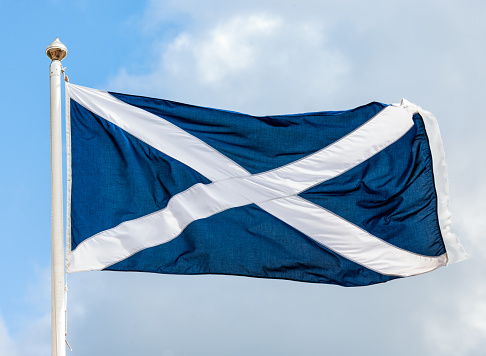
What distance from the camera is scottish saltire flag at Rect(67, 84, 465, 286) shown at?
12586mm

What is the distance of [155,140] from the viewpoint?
13234 millimetres

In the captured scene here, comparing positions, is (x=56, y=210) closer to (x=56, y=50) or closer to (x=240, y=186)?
(x=56, y=50)

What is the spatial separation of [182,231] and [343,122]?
3.63m

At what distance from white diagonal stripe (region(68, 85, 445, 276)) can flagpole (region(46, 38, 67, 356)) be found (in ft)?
1.90

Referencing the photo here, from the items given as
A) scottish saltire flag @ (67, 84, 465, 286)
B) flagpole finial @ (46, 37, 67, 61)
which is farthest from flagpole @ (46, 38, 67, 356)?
scottish saltire flag @ (67, 84, 465, 286)

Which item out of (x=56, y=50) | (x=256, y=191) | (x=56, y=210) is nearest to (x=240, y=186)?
(x=256, y=191)

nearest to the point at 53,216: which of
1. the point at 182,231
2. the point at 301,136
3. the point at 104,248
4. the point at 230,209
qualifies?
the point at 104,248

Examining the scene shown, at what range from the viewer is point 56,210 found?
38.6 ft

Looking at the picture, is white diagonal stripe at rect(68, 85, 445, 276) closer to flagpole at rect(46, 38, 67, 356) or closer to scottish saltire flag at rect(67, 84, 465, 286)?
scottish saltire flag at rect(67, 84, 465, 286)

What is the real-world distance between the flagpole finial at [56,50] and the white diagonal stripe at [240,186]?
24.1 inches

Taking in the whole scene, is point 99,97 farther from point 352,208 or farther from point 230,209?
point 352,208

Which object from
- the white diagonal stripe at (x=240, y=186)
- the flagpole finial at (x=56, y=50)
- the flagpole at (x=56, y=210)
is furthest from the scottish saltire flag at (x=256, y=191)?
the flagpole finial at (x=56, y=50)

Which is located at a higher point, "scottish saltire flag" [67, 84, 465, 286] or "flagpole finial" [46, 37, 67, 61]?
"flagpole finial" [46, 37, 67, 61]

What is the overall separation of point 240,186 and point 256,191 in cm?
29
